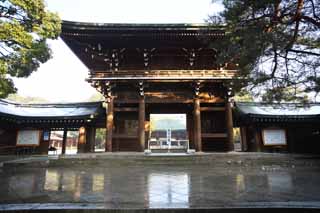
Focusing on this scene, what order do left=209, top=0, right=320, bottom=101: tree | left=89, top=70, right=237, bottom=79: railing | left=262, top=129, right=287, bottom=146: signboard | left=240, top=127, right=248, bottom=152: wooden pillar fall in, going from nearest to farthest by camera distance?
left=209, top=0, right=320, bottom=101: tree, left=89, top=70, right=237, bottom=79: railing, left=262, top=129, right=287, bottom=146: signboard, left=240, top=127, right=248, bottom=152: wooden pillar

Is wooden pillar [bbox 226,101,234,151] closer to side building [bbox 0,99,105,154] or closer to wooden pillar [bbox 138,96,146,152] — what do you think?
wooden pillar [bbox 138,96,146,152]

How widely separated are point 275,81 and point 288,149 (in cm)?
967

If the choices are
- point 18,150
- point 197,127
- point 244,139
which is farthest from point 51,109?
point 244,139

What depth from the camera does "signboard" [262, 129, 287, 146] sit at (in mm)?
13688

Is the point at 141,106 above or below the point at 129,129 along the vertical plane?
above

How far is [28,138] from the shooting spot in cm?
1479

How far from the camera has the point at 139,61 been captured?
518 inches

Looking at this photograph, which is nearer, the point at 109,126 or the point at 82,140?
the point at 109,126

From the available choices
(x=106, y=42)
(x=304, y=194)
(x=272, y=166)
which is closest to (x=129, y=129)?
(x=106, y=42)

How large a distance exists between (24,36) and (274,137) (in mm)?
14966

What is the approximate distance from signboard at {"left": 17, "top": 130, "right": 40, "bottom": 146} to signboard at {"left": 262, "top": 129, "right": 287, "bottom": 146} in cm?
1621

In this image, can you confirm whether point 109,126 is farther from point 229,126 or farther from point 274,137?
point 274,137

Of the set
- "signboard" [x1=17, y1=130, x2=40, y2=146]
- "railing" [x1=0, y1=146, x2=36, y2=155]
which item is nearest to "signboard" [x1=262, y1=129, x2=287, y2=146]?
"signboard" [x1=17, y1=130, x2=40, y2=146]

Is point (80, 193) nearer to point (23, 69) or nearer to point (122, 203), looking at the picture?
point (122, 203)
